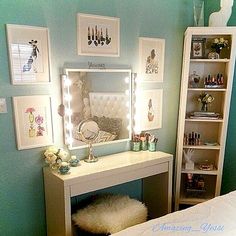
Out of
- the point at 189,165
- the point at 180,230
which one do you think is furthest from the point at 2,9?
the point at 189,165

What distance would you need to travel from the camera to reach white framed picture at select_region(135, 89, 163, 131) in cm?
234

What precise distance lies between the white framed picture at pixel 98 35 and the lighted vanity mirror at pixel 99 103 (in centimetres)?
15

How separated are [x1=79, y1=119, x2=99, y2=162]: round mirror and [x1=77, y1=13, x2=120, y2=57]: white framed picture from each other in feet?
1.75

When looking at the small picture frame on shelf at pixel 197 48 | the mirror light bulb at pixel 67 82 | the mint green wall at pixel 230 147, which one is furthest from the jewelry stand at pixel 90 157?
the mint green wall at pixel 230 147

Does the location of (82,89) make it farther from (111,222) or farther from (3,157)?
(111,222)

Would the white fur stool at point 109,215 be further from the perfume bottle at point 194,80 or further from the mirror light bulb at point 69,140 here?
the perfume bottle at point 194,80

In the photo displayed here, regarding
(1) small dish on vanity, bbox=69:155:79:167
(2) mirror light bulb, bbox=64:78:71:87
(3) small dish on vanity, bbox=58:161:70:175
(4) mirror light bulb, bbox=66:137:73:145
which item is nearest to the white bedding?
(3) small dish on vanity, bbox=58:161:70:175

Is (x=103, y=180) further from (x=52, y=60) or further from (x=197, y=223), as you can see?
(x=52, y=60)

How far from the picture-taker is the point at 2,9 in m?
1.63

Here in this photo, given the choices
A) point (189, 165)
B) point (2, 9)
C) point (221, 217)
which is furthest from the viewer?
point (189, 165)

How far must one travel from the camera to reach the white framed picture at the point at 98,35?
6.38 ft

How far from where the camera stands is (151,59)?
7.70ft

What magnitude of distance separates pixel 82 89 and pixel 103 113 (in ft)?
0.93

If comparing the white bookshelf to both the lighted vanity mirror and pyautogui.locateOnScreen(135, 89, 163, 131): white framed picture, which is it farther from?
the lighted vanity mirror
